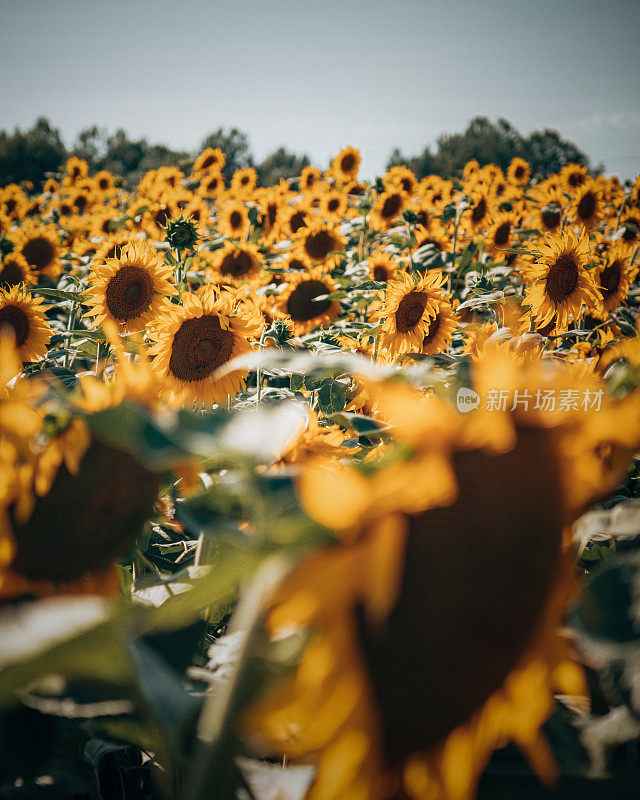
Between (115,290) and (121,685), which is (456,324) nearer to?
(115,290)

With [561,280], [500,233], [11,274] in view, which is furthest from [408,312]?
[500,233]

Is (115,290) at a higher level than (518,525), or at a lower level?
higher

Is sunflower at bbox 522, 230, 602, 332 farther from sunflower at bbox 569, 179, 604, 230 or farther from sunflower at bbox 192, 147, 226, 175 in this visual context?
sunflower at bbox 192, 147, 226, 175

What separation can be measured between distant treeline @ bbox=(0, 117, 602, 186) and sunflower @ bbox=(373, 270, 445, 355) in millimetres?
18495

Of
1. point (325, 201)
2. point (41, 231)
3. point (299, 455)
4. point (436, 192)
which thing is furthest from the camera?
point (436, 192)

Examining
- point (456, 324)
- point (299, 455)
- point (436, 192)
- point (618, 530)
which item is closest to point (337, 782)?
point (618, 530)

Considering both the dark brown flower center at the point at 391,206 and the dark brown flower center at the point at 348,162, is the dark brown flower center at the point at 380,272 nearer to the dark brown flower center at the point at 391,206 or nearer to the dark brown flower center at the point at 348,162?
the dark brown flower center at the point at 391,206

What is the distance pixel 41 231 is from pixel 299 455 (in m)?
4.76

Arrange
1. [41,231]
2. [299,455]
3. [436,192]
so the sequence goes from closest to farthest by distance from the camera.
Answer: [299,455] → [41,231] → [436,192]

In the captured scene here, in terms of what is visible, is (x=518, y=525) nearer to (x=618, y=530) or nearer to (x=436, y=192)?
(x=618, y=530)

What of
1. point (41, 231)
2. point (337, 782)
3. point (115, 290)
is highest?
point (41, 231)

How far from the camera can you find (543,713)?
14.8 inches

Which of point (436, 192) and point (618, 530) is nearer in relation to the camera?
point (618, 530)

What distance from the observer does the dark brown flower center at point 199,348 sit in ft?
6.01
